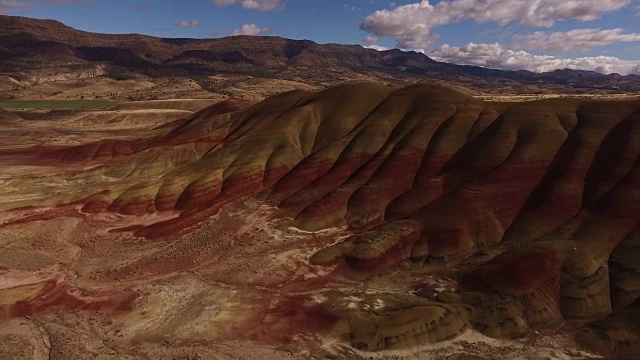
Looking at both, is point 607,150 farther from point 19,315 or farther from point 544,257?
point 19,315

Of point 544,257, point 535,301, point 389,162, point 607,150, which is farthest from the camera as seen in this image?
point 389,162

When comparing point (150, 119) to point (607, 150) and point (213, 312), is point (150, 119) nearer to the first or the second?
point (213, 312)

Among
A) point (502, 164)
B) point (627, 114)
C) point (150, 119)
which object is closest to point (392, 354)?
point (502, 164)

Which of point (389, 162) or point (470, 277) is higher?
point (389, 162)

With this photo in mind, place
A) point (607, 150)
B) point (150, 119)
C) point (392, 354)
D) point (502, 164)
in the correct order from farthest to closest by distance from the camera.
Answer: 1. point (150, 119)
2. point (502, 164)
3. point (607, 150)
4. point (392, 354)

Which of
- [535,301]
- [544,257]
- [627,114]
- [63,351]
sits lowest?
[63,351]

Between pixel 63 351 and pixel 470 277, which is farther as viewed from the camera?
pixel 470 277
